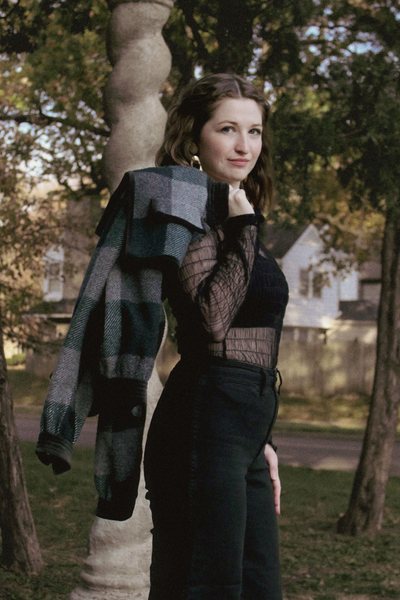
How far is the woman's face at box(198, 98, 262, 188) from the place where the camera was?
303cm

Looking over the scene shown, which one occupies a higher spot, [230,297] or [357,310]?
[357,310]

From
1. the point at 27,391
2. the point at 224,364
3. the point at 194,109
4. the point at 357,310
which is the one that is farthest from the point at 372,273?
the point at 224,364

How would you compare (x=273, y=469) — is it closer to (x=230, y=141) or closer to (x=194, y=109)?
(x=230, y=141)

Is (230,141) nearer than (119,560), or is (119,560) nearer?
(230,141)

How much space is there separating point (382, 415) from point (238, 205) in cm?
671

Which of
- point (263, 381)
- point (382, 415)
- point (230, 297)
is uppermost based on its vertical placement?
point (230, 297)

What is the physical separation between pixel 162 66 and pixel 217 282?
2.44 meters

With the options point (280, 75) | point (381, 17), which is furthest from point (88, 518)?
point (381, 17)

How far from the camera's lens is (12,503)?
6.66m

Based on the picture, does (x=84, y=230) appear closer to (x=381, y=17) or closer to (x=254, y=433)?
(x=381, y=17)

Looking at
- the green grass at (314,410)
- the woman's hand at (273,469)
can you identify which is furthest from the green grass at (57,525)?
the green grass at (314,410)

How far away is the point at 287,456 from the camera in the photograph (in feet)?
53.1

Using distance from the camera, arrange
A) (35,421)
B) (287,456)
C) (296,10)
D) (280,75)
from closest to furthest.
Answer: (296,10), (280,75), (287,456), (35,421)

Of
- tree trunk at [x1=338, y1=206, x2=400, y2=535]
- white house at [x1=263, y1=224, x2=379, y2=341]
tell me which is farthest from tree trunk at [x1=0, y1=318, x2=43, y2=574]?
white house at [x1=263, y1=224, x2=379, y2=341]
